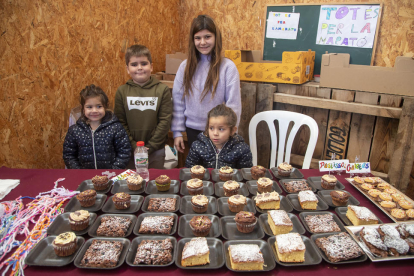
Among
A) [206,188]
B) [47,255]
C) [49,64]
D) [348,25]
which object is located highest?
[348,25]

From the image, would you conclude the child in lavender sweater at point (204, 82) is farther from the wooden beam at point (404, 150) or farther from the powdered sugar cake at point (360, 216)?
the wooden beam at point (404, 150)

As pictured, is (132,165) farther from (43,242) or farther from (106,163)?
(43,242)

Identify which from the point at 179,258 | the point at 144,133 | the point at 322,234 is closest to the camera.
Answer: the point at 179,258

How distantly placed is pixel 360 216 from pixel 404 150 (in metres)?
1.54

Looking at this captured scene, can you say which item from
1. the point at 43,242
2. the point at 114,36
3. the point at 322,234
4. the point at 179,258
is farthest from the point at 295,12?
the point at 43,242

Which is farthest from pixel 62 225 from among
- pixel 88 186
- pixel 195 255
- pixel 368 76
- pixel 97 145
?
pixel 368 76

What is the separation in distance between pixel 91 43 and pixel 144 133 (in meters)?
1.22

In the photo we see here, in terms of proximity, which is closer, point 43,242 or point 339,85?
point 43,242

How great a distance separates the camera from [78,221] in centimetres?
158

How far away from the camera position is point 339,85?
2.98 m

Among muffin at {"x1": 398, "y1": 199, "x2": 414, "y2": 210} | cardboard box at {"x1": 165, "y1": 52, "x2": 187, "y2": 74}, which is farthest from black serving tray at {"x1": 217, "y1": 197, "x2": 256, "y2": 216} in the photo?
cardboard box at {"x1": 165, "y1": 52, "x2": 187, "y2": 74}

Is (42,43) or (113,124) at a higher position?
(42,43)

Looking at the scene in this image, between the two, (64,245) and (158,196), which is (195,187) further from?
(64,245)

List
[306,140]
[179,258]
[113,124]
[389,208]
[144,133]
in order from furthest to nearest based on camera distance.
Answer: [306,140] → [144,133] → [113,124] → [389,208] → [179,258]
